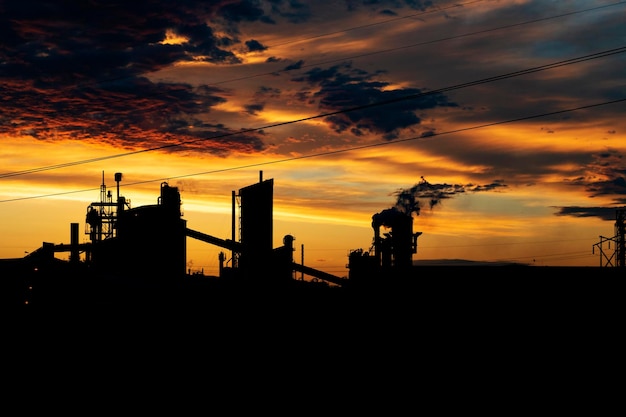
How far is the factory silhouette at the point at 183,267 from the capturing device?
37094mm

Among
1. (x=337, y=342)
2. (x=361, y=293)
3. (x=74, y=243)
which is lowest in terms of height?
(x=337, y=342)

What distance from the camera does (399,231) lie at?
6169cm

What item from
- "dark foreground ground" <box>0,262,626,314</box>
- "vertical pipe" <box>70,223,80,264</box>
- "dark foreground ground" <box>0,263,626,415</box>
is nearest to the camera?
"dark foreground ground" <box>0,263,626,415</box>

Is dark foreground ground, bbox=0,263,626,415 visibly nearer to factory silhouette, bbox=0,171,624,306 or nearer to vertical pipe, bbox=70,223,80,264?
factory silhouette, bbox=0,171,624,306

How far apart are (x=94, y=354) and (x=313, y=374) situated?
9.95 metres

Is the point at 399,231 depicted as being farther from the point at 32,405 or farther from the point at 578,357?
the point at 32,405

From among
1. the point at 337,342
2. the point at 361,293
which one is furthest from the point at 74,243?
the point at 337,342

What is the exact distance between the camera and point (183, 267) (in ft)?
190

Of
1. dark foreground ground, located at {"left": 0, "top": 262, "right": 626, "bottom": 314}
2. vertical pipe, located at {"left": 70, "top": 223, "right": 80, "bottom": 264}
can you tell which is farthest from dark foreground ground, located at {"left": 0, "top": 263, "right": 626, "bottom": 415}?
vertical pipe, located at {"left": 70, "top": 223, "right": 80, "bottom": 264}

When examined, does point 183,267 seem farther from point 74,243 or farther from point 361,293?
point 361,293

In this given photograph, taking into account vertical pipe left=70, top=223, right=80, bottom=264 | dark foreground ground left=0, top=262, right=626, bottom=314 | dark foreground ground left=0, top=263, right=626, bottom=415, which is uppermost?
vertical pipe left=70, top=223, right=80, bottom=264

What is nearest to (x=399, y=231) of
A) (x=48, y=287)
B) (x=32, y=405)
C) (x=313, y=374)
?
(x=48, y=287)

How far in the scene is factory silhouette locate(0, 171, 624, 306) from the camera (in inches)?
1460

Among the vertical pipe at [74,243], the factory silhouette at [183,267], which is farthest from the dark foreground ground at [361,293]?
the vertical pipe at [74,243]
